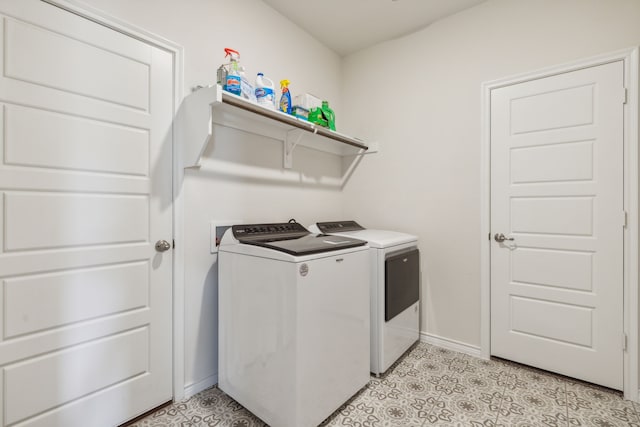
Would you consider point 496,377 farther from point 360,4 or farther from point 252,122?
point 360,4

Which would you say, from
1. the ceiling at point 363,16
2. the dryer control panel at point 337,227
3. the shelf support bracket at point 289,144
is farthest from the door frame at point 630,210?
the shelf support bracket at point 289,144

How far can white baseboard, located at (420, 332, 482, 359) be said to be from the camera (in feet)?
7.72

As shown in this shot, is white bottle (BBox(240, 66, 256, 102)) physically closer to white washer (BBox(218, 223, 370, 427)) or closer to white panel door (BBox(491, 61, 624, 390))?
white washer (BBox(218, 223, 370, 427))

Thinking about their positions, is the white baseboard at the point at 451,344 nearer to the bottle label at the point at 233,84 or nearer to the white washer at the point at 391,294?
the white washer at the point at 391,294

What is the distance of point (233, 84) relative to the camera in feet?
5.56

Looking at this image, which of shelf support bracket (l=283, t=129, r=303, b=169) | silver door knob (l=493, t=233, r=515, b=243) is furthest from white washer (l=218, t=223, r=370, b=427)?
silver door knob (l=493, t=233, r=515, b=243)

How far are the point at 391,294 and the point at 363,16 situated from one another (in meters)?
2.20

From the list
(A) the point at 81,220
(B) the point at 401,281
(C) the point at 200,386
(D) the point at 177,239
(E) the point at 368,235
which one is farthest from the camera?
(E) the point at 368,235

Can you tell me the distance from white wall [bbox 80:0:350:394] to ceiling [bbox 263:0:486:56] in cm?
15

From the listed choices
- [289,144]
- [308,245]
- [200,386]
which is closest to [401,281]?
[308,245]

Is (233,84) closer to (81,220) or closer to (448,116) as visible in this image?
(81,220)

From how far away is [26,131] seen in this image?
1272 mm

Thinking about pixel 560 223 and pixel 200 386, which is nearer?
pixel 200 386

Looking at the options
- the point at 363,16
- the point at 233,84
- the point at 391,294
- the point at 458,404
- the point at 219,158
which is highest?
the point at 363,16
